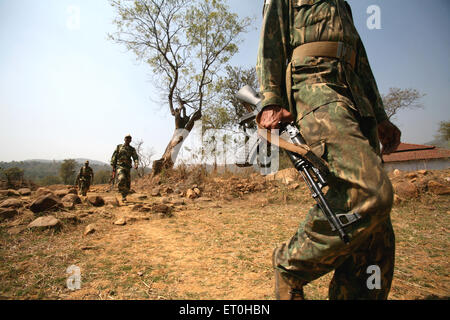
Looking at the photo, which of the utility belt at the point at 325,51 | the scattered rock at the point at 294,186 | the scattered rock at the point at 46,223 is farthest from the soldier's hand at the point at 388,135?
the scattered rock at the point at 294,186

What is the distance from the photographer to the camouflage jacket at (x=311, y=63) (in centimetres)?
120

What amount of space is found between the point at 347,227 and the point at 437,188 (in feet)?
18.3

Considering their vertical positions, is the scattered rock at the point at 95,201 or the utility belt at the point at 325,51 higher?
the utility belt at the point at 325,51

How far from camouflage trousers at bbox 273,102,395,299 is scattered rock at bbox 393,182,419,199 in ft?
15.5

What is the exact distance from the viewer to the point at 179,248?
9.11 ft

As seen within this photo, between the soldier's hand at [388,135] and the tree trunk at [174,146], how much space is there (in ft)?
32.9

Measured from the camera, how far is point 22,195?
6.64 m

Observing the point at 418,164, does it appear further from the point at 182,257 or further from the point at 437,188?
the point at 182,257

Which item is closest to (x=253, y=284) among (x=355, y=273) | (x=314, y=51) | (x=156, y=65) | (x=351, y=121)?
(x=355, y=273)

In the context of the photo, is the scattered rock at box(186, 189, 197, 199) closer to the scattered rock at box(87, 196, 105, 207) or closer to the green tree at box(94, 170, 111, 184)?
the scattered rock at box(87, 196, 105, 207)

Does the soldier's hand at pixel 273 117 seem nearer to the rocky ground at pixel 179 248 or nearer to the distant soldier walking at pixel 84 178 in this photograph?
the rocky ground at pixel 179 248
